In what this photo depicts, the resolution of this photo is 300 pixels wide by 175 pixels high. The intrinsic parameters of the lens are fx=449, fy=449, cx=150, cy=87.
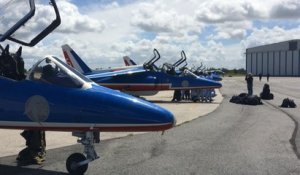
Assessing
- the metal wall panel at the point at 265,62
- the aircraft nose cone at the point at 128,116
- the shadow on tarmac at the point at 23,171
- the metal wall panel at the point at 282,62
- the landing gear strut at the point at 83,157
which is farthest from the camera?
the metal wall panel at the point at 265,62

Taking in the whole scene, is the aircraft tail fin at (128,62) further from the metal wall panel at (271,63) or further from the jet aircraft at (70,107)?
the metal wall panel at (271,63)

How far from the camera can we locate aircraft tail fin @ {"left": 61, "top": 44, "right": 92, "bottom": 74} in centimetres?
3150

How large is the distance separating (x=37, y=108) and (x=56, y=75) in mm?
640

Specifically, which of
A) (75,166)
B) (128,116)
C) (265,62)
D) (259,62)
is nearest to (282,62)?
(265,62)

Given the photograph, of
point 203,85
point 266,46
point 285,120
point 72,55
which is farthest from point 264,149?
point 266,46

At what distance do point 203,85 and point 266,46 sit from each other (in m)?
125

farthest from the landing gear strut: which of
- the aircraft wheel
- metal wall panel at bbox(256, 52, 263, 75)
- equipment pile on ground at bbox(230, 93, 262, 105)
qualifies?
metal wall panel at bbox(256, 52, 263, 75)

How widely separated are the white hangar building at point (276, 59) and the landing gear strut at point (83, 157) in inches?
5022

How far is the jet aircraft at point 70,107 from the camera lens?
7191 millimetres

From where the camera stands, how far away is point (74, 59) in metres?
31.8

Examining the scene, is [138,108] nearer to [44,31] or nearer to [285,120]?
[44,31]

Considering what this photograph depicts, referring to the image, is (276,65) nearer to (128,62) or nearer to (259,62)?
(259,62)

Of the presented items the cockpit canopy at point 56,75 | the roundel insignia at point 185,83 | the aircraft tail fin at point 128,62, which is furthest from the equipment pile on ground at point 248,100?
the aircraft tail fin at point 128,62

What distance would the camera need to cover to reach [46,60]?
305 inches
